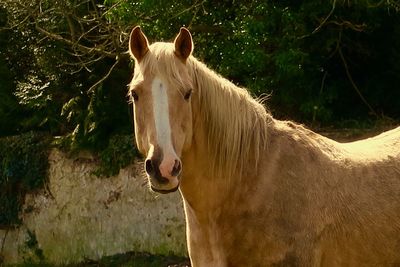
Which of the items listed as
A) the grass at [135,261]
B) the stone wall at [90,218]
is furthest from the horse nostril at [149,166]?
the stone wall at [90,218]

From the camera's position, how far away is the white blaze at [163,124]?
382 centimetres

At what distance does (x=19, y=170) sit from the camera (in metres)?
12.2

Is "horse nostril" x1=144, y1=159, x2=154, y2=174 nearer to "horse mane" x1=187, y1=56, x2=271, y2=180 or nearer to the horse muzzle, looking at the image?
the horse muzzle

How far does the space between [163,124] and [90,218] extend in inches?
303

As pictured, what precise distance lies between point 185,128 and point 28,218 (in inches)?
329

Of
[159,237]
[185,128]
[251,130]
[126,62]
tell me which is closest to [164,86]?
[185,128]

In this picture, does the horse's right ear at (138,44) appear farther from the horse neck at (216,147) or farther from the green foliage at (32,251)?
the green foliage at (32,251)

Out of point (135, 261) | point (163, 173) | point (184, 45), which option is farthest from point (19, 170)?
point (163, 173)

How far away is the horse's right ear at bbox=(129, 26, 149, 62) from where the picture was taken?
4.21 m

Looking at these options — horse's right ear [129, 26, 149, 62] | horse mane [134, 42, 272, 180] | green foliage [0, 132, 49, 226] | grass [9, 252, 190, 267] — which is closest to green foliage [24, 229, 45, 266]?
grass [9, 252, 190, 267]

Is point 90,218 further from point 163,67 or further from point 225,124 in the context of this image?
point 163,67

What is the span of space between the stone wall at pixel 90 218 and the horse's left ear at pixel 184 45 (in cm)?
632

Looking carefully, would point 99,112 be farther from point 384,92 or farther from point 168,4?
point 384,92

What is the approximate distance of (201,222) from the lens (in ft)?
14.5
